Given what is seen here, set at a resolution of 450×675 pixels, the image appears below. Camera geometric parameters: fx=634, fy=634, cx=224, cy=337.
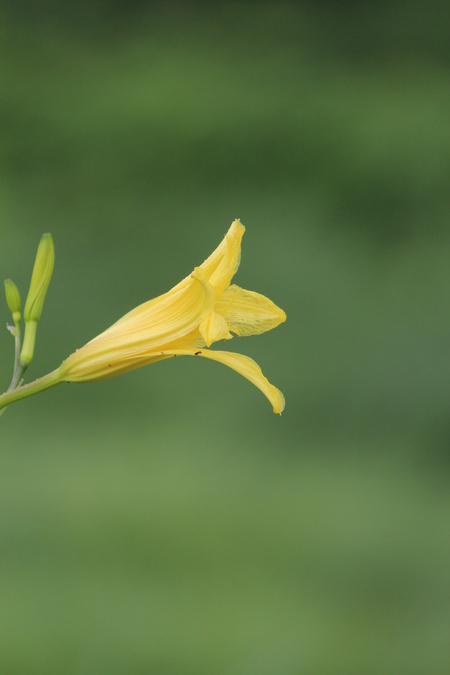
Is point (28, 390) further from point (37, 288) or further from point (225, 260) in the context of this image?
point (225, 260)

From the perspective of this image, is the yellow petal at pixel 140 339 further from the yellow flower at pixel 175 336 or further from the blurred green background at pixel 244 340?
the blurred green background at pixel 244 340

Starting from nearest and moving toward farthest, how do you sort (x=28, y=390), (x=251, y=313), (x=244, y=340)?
(x=28, y=390), (x=251, y=313), (x=244, y=340)

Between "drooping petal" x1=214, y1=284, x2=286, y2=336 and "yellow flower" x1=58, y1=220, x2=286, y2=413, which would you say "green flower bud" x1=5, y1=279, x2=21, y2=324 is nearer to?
"yellow flower" x1=58, y1=220, x2=286, y2=413

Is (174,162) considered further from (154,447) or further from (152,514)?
(152,514)

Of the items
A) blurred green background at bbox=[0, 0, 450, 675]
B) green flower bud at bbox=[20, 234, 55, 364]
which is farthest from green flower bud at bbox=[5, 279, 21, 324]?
blurred green background at bbox=[0, 0, 450, 675]

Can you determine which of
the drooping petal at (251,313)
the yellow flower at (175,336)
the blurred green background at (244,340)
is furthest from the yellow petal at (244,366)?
the blurred green background at (244,340)

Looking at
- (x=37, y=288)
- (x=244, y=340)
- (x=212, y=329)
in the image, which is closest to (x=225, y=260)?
(x=212, y=329)
